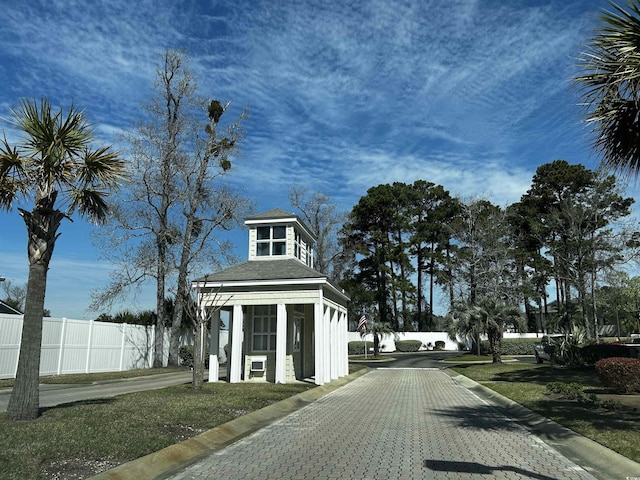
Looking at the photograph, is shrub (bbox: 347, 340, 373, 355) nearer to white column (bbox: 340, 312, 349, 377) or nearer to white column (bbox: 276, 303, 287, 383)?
white column (bbox: 340, 312, 349, 377)

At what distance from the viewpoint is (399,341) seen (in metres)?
54.3

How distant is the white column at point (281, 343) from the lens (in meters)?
17.7

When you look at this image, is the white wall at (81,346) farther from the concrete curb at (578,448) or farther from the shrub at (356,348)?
the shrub at (356,348)

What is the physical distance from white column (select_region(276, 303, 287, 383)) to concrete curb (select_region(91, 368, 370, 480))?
4.85 m

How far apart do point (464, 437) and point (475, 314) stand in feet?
71.9

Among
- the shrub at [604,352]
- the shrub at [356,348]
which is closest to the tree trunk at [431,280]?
the shrub at [356,348]

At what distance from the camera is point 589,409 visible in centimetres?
1091

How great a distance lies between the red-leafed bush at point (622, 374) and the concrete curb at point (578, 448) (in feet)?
9.63

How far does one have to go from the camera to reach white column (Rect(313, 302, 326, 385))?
1784 cm

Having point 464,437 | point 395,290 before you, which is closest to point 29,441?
point 464,437

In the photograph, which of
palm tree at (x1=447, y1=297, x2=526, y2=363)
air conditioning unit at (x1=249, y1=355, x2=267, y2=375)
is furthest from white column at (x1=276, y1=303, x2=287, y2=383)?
palm tree at (x1=447, y1=297, x2=526, y2=363)

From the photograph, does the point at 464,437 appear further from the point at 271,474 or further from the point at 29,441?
the point at 29,441

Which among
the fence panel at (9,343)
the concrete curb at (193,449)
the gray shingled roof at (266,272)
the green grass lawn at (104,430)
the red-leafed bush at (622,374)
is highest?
the gray shingled roof at (266,272)

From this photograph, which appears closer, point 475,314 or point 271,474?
point 271,474
